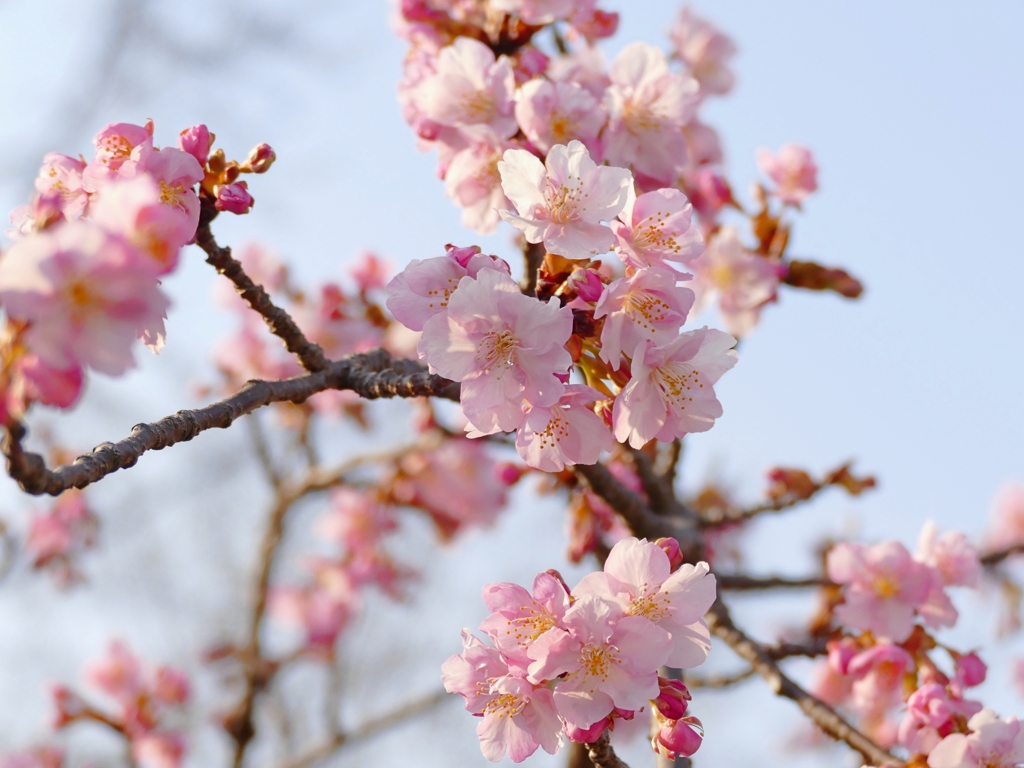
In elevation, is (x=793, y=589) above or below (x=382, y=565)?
above

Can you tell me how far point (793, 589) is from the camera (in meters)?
2.62

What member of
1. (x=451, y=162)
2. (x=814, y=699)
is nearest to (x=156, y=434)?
(x=451, y=162)

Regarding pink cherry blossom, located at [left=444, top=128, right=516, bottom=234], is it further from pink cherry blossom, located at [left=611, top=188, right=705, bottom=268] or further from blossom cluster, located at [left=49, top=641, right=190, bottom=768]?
blossom cluster, located at [left=49, top=641, right=190, bottom=768]

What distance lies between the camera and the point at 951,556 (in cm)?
215

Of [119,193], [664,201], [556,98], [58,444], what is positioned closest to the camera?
[119,193]

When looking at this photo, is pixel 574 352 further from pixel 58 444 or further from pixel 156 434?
pixel 58 444

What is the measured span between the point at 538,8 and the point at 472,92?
34cm

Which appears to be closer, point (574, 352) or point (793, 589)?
point (574, 352)

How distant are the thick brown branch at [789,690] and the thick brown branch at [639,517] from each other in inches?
6.7

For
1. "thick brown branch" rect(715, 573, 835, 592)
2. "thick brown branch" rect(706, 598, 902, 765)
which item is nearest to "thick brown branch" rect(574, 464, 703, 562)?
"thick brown branch" rect(706, 598, 902, 765)

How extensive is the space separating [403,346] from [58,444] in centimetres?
205

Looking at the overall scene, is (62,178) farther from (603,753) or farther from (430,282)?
(603,753)

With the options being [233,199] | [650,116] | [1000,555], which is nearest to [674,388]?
[233,199]

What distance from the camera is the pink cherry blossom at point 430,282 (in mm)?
1333
